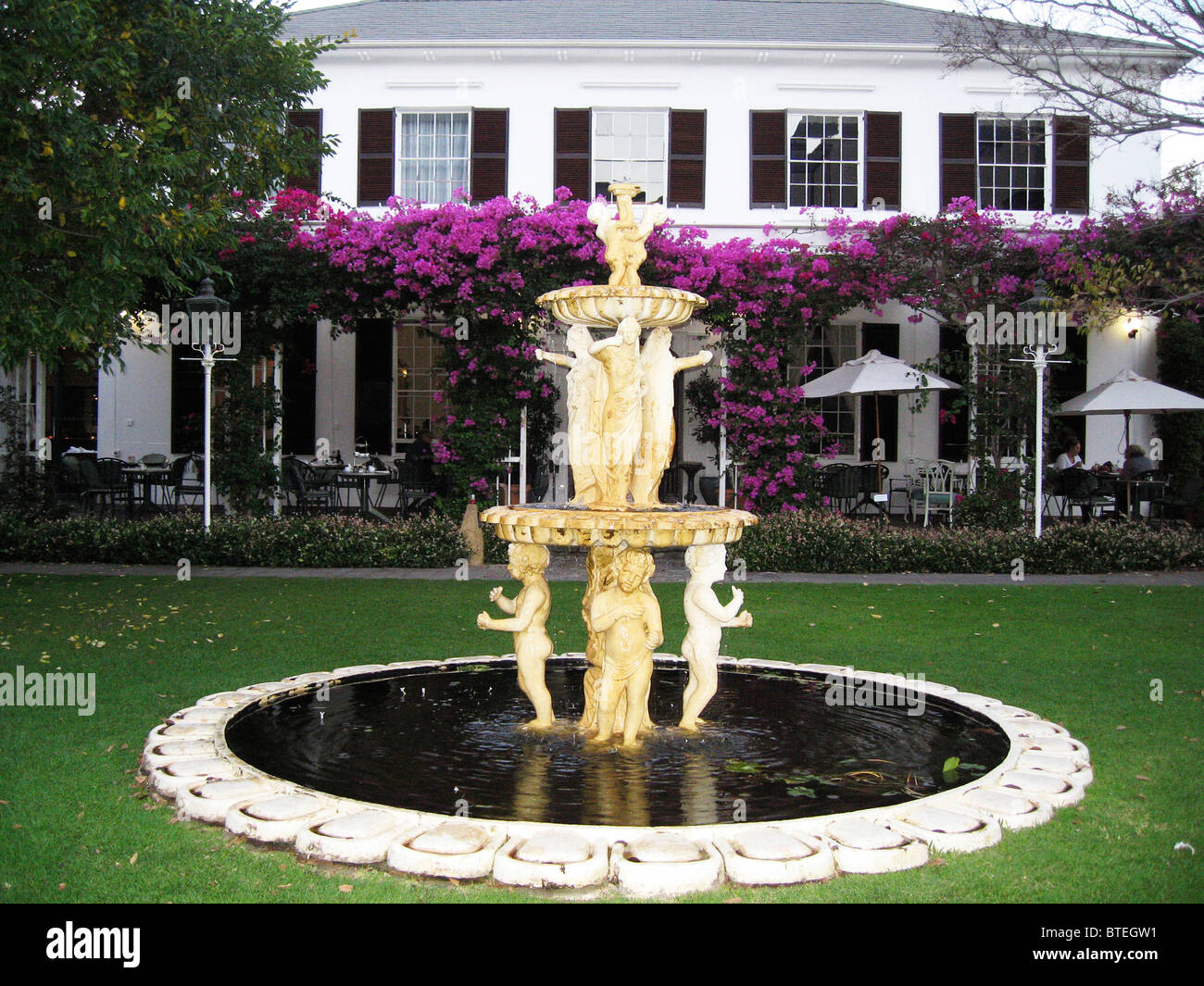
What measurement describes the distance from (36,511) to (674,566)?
8582 millimetres

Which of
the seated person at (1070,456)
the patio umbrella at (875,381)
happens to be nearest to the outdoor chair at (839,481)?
the patio umbrella at (875,381)

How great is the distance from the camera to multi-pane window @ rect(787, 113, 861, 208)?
17.2 meters

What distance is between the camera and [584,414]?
601 cm

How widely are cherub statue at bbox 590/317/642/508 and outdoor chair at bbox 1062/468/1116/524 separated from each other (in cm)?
1090

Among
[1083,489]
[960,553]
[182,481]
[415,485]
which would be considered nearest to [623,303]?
[960,553]

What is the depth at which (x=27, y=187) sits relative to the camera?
24.5 ft

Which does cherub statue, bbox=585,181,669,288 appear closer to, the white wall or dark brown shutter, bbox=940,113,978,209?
dark brown shutter, bbox=940,113,978,209

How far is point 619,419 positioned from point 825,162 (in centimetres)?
1295

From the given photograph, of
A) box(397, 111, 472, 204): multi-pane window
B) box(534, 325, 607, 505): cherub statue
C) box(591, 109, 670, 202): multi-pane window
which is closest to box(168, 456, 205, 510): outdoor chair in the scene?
box(397, 111, 472, 204): multi-pane window

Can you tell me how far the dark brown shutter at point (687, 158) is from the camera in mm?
17047

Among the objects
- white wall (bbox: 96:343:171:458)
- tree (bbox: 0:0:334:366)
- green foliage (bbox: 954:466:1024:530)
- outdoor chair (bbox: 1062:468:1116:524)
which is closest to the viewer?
tree (bbox: 0:0:334:366)

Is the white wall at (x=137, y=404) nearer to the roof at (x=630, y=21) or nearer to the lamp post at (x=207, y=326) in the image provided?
the lamp post at (x=207, y=326)

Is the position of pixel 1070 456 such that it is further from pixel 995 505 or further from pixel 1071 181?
pixel 1071 181
